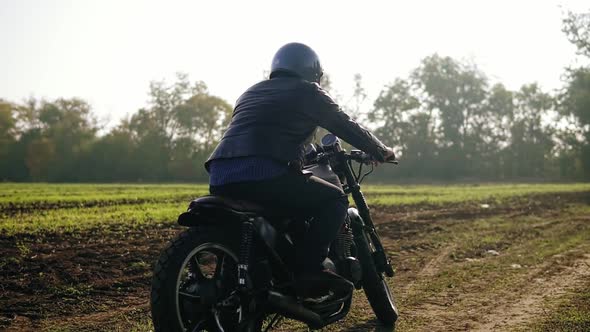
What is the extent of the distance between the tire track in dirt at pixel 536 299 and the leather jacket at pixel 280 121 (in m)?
2.34

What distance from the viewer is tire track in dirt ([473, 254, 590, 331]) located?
504cm

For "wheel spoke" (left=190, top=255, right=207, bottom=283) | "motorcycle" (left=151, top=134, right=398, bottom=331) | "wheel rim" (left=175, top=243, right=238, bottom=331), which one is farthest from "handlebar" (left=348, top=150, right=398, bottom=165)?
"wheel spoke" (left=190, top=255, right=207, bottom=283)

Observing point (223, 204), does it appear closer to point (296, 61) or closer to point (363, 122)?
point (296, 61)

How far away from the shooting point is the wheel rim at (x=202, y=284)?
3358 mm

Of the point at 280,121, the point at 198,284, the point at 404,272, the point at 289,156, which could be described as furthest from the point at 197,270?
the point at 404,272

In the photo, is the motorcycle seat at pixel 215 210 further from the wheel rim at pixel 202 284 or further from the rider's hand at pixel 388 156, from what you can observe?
the rider's hand at pixel 388 156

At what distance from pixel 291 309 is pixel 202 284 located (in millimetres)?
701

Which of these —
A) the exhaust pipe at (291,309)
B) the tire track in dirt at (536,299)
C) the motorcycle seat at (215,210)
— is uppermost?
the motorcycle seat at (215,210)

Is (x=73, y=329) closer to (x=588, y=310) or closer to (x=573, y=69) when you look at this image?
(x=588, y=310)

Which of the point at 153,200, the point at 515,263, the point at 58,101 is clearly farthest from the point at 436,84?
the point at 515,263

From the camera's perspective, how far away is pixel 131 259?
7770 millimetres

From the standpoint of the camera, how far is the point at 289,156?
3809mm

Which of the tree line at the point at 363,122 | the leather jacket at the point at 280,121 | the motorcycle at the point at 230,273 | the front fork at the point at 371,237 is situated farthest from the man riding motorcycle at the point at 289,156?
the tree line at the point at 363,122

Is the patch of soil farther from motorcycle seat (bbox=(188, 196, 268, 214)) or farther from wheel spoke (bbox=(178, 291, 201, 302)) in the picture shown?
motorcycle seat (bbox=(188, 196, 268, 214))
